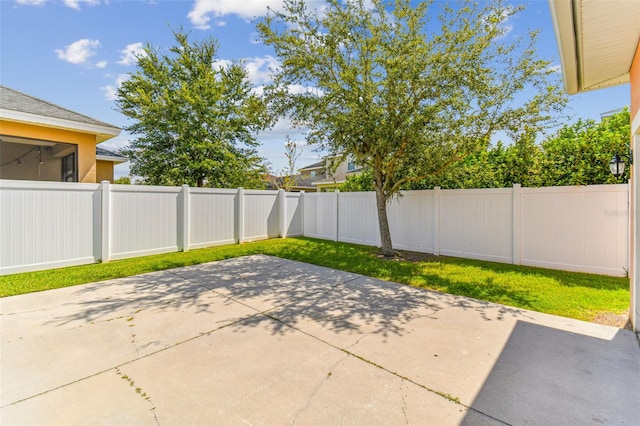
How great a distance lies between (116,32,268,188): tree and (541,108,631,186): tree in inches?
414

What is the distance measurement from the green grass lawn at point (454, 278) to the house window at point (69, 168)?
296 cm

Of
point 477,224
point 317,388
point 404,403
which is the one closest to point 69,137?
point 317,388

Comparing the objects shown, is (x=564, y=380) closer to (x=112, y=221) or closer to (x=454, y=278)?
(x=454, y=278)

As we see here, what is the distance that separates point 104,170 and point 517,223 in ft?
50.2

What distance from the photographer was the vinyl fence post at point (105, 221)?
23.1 feet

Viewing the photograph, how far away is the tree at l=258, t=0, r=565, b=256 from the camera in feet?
19.4

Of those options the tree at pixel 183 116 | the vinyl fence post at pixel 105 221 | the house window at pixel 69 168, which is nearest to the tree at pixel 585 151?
the vinyl fence post at pixel 105 221

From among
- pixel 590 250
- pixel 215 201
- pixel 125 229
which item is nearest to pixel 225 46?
pixel 215 201

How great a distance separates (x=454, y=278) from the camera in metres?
5.79

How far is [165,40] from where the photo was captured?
524 inches

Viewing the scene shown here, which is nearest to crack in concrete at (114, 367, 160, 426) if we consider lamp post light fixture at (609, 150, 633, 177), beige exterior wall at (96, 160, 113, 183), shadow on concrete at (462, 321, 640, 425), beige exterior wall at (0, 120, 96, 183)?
shadow on concrete at (462, 321, 640, 425)

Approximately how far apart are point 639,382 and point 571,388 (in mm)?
663

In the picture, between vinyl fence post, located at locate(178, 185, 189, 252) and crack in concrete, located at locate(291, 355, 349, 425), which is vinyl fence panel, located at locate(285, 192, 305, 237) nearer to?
vinyl fence post, located at locate(178, 185, 189, 252)

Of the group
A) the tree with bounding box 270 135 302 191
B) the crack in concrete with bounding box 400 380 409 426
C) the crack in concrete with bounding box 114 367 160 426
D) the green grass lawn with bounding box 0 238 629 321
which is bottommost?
the crack in concrete with bounding box 400 380 409 426
